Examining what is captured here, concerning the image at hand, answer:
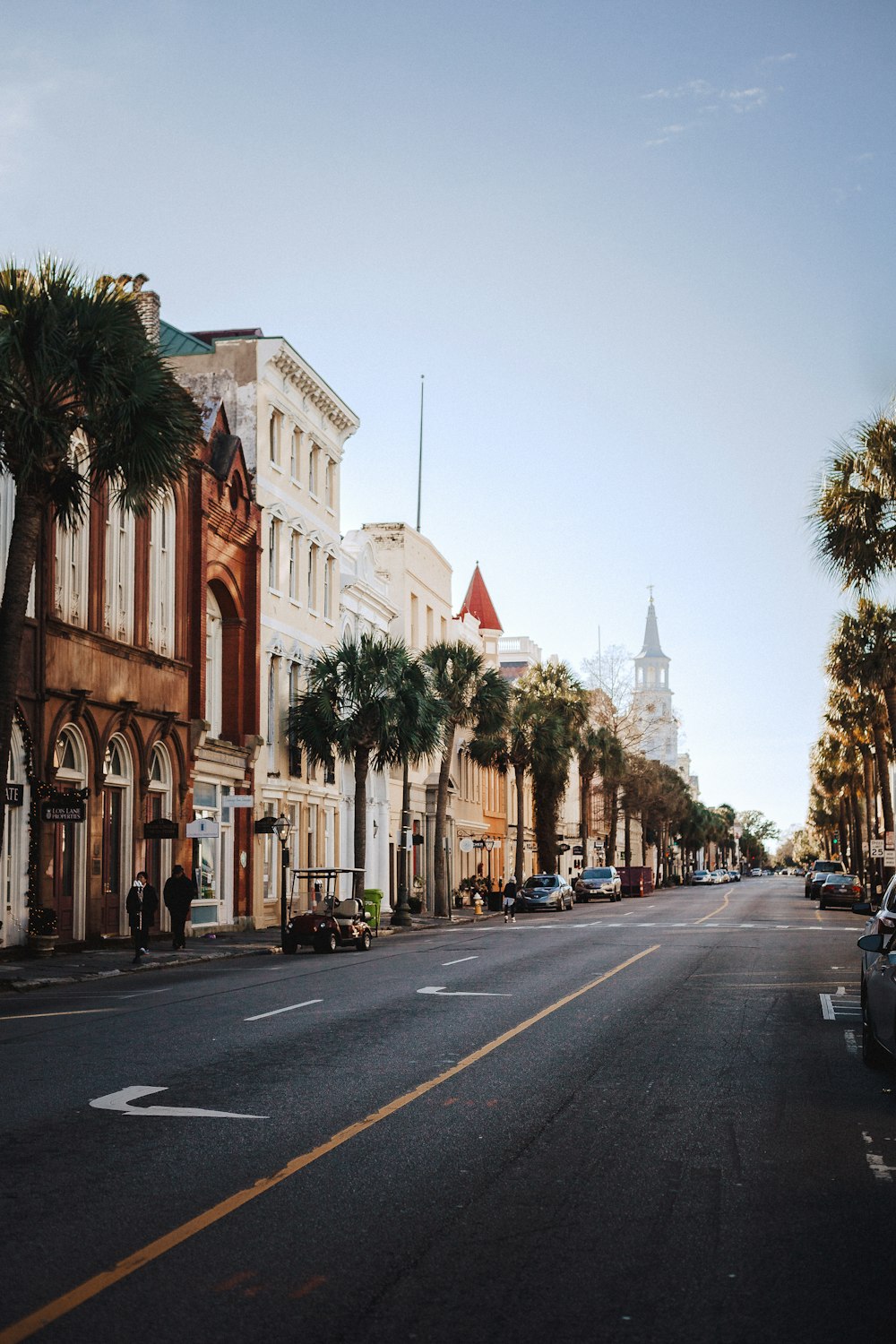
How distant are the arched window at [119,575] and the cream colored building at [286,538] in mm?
9497

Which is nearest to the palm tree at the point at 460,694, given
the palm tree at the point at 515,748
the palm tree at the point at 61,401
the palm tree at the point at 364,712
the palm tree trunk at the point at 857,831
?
the palm tree at the point at 364,712

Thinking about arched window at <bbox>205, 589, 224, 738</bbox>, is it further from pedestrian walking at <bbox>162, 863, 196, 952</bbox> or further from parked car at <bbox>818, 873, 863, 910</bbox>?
parked car at <bbox>818, 873, 863, 910</bbox>

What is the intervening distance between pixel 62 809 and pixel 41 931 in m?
3.15

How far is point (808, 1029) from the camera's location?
15180 mm

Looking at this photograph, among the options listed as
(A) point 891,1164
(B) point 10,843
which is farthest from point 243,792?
(A) point 891,1164

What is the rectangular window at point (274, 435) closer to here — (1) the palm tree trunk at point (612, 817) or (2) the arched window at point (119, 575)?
(2) the arched window at point (119, 575)

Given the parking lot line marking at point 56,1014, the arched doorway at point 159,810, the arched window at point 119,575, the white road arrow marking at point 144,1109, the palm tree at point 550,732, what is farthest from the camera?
the palm tree at point 550,732

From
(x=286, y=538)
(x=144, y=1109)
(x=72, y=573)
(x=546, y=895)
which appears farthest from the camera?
(x=546, y=895)

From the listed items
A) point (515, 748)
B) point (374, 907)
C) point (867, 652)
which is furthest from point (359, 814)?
point (515, 748)

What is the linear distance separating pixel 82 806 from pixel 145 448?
7.34m

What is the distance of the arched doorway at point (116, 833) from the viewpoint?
31406 mm

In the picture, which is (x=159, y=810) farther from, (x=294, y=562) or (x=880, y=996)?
(x=880, y=996)

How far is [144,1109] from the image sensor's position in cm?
1014

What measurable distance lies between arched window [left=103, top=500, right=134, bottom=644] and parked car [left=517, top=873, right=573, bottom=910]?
3222 centimetres
